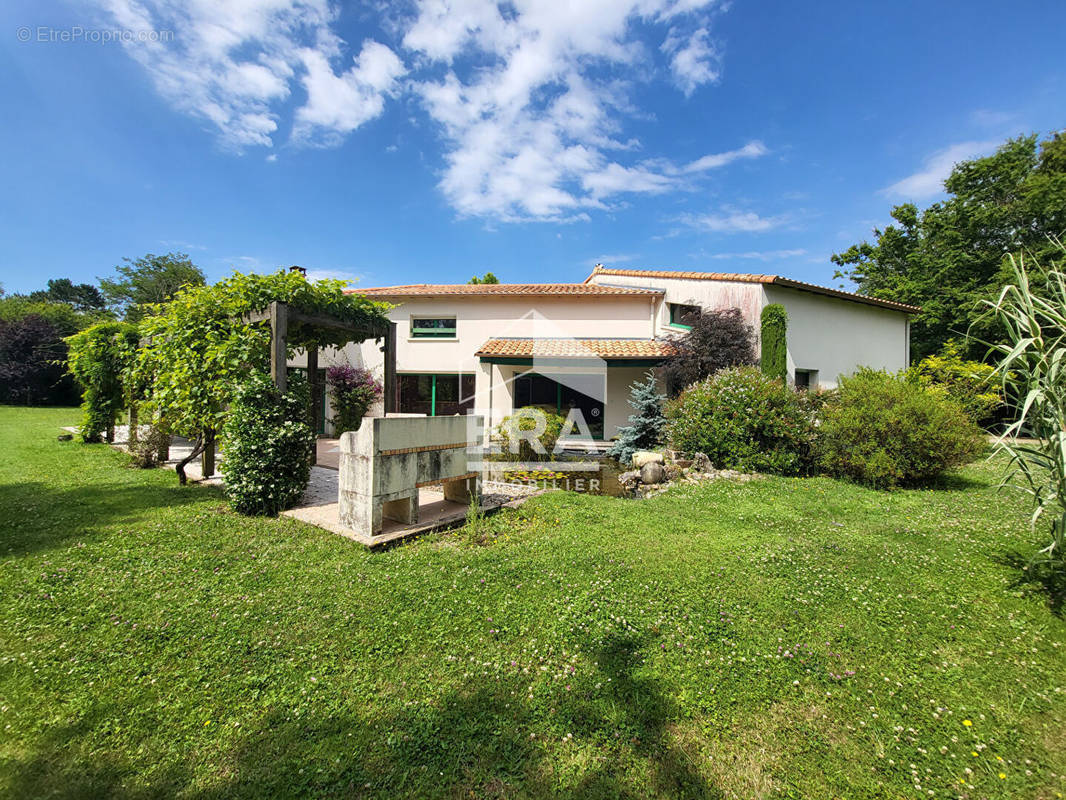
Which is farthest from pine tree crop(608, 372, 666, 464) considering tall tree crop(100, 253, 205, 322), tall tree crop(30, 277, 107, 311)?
tall tree crop(30, 277, 107, 311)

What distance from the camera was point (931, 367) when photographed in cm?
1694

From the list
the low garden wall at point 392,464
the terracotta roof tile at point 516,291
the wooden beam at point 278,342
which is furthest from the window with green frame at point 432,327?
the low garden wall at point 392,464

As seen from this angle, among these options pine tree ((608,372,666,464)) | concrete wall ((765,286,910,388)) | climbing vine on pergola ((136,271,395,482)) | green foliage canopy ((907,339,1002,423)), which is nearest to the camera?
climbing vine on pergola ((136,271,395,482))

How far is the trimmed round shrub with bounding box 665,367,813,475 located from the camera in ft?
32.4

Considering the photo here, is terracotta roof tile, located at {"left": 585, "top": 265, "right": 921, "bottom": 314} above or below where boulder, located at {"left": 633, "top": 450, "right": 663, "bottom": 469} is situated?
above

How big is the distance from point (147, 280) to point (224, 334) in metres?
43.2

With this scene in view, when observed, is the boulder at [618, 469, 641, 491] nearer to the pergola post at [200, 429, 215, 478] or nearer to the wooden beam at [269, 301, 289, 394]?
the wooden beam at [269, 301, 289, 394]

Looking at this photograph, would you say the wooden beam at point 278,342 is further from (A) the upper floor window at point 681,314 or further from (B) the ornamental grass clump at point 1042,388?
(A) the upper floor window at point 681,314

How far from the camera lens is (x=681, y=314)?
54.5 ft

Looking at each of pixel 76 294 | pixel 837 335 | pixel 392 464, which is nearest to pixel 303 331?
pixel 392 464

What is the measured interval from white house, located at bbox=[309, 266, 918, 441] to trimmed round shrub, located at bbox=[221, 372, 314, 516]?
908 centimetres

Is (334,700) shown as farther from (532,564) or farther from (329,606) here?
(532,564)

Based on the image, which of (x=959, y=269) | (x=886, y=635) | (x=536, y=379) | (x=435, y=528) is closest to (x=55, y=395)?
(x=536, y=379)

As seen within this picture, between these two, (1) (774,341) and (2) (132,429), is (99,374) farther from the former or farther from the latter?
(1) (774,341)
